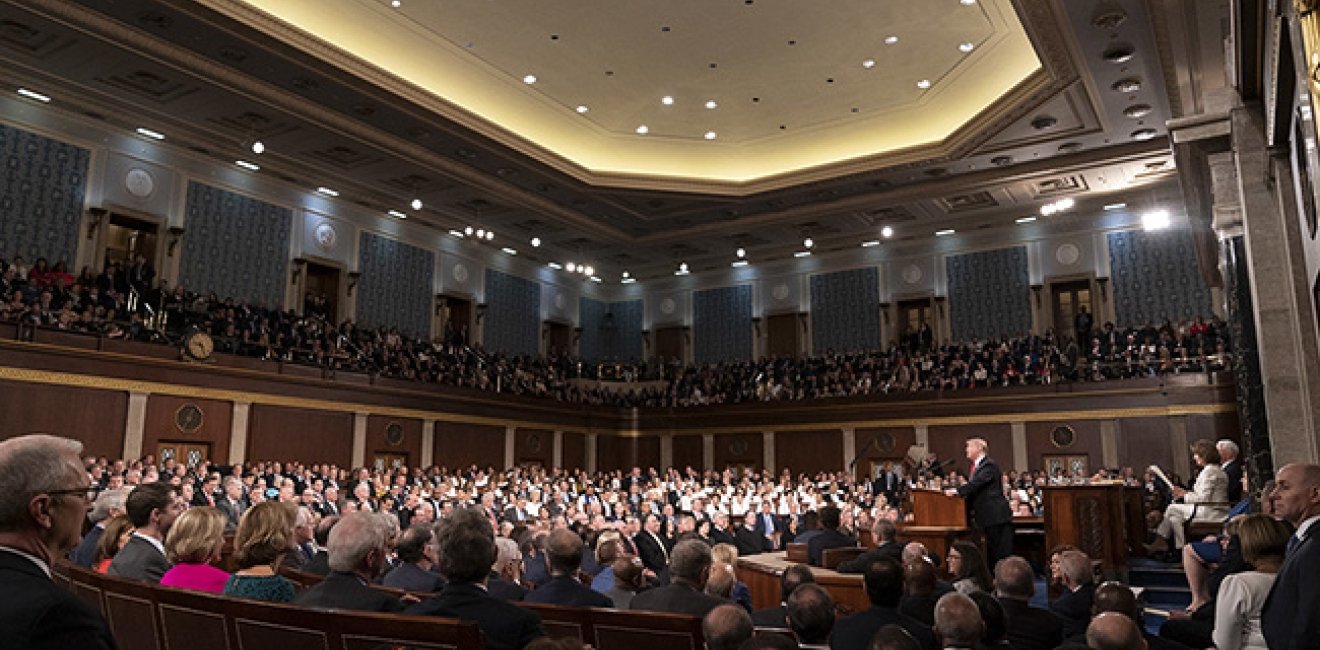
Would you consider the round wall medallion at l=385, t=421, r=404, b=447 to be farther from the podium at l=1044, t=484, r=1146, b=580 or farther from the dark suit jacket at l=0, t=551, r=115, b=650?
the dark suit jacket at l=0, t=551, r=115, b=650

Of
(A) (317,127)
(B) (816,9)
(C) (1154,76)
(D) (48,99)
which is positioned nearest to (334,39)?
(A) (317,127)

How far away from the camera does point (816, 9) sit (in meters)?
13.7

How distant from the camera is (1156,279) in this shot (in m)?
19.5

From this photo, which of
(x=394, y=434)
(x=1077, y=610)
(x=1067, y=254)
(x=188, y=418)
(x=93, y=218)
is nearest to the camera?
(x=1077, y=610)

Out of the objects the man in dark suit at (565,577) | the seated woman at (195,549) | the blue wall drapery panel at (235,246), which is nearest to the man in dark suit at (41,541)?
the seated woman at (195,549)

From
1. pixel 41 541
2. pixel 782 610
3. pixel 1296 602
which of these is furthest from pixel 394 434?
pixel 1296 602

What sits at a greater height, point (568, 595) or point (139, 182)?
point (139, 182)

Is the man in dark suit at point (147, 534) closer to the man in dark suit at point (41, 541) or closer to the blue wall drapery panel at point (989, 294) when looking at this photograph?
the man in dark suit at point (41, 541)

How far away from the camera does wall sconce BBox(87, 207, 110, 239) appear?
48.9ft

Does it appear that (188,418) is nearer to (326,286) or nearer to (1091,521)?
(326,286)

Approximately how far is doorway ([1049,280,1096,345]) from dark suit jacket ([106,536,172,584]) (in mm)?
20188

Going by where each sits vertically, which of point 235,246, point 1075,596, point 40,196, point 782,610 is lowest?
point 782,610

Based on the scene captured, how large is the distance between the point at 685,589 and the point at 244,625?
1.84 metres

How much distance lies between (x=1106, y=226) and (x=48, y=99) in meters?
21.2
